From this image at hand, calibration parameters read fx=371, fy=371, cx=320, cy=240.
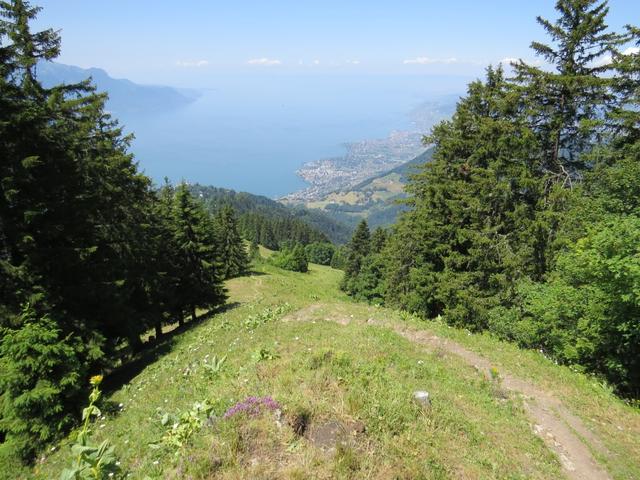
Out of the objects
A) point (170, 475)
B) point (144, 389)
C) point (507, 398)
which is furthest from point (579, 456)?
point (144, 389)

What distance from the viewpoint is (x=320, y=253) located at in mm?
133625

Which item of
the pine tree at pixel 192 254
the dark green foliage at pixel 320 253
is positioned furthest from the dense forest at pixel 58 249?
the dark green foliage at pixel 320 253

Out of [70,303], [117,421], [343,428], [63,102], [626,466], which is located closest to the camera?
[343,428]

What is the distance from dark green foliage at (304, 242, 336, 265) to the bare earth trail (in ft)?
388

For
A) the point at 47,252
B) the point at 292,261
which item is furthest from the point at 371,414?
the point at 292,261

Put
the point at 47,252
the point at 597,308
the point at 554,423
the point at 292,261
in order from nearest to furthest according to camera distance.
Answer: the point at 554,423
the point at 597,308
the point at 47,252
the point at 292,261

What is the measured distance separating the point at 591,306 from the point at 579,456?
21.9ft

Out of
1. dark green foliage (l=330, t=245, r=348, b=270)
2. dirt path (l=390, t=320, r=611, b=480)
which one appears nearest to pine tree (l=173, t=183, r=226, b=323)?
dirt path (l=390, t=320, r=611, b=480)

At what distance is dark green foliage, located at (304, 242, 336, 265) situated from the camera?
13262cm

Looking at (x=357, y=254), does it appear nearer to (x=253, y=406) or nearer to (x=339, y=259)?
(x=339, y=259)

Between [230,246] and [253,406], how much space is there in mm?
55544

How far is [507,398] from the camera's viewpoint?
10.6m

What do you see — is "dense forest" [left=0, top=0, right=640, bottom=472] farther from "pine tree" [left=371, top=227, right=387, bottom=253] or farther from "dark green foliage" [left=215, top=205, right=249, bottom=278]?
"pine tree" [left=371, top=227, right=387, bottom=253]

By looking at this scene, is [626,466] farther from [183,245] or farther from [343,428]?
[183,245]
